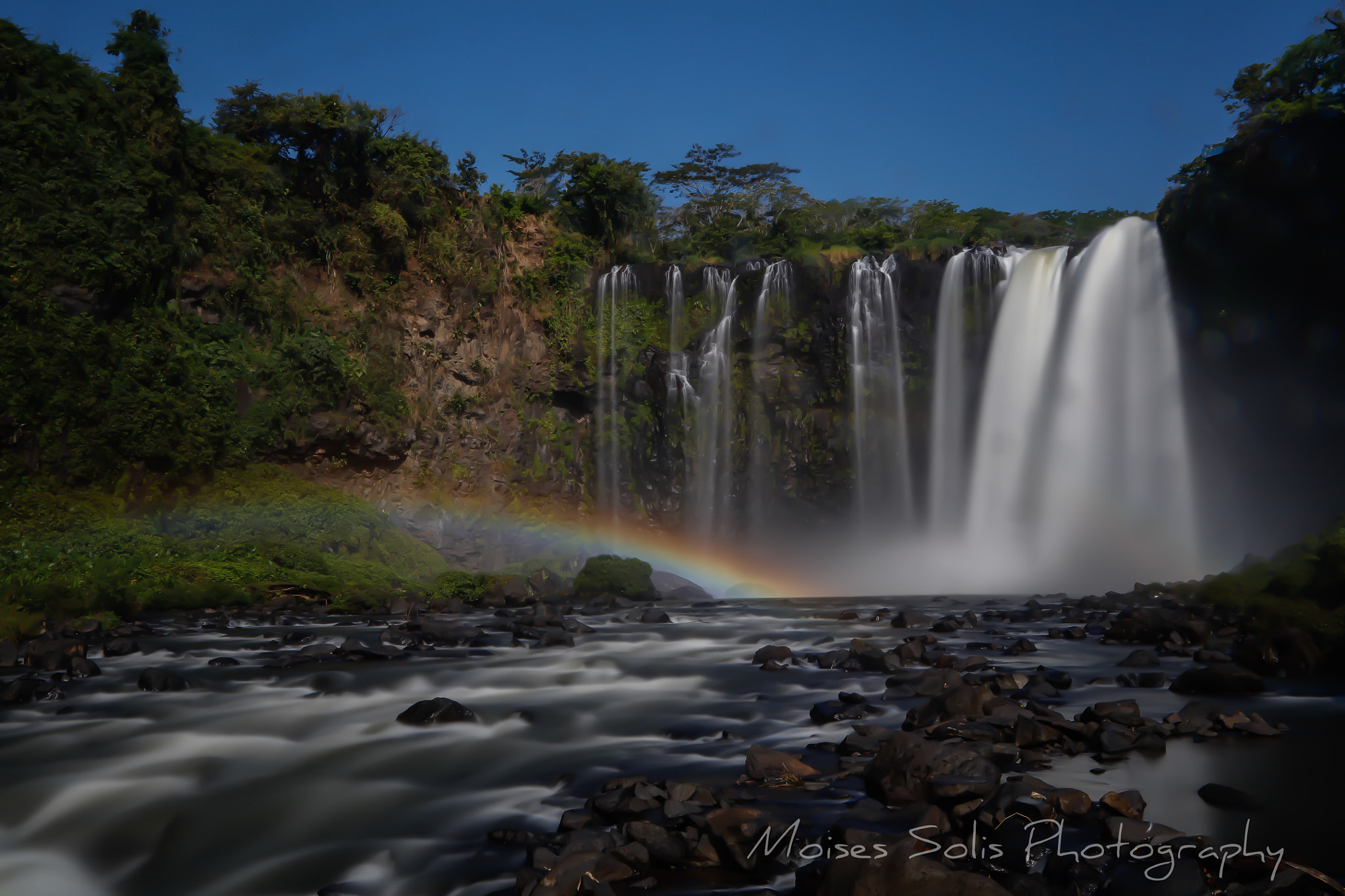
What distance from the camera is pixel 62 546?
48.0ft

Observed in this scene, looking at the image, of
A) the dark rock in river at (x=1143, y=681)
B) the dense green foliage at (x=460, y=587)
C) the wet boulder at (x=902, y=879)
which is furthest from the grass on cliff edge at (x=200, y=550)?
the dark rock in river at (x=1143, y=681)

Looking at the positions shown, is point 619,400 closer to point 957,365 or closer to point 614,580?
point 957,365

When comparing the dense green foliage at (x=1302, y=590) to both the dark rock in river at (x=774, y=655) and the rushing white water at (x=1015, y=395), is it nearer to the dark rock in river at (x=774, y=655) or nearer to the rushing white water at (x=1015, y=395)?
the dark rock in river at (x=774, y=655)

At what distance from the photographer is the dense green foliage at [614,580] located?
18.5m

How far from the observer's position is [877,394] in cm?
2830

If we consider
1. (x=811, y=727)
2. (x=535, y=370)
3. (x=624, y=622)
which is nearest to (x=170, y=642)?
(x=624, y=622)

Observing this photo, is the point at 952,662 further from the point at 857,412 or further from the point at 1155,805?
the point at 857,412

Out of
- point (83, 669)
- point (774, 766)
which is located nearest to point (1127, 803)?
point (774, 766)

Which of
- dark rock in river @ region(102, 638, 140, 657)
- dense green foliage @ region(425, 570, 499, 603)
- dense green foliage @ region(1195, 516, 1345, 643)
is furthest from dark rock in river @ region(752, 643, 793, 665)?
dense green foliage @ region(425, 570, 499, 603)

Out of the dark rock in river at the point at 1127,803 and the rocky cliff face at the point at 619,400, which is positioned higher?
the rocky cliff face at the point at 619,400

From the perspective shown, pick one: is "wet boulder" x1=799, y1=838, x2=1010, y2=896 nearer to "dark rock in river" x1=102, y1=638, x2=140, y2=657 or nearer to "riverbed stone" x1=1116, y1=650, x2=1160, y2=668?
"riverbed stone" x1=1116, y1=650, x2=1160, y2=668

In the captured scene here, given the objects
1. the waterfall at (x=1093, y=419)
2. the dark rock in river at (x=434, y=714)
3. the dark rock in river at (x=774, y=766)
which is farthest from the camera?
the waterfall at (x=1093, y=419)

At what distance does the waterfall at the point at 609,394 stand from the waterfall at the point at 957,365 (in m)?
11.1

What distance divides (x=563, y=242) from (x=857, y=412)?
13.0 m
